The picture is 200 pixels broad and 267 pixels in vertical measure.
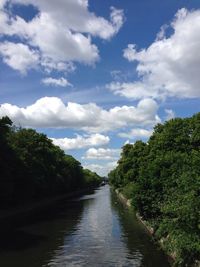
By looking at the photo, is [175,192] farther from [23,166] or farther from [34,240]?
[23,166]

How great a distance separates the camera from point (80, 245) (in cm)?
4603

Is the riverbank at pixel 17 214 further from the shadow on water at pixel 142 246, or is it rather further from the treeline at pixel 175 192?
the treeline at pixel 175 192

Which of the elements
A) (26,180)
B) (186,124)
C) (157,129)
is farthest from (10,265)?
(26,180)

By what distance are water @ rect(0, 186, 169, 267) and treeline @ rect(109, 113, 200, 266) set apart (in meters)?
2.56

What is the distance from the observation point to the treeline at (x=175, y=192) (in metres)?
30.5

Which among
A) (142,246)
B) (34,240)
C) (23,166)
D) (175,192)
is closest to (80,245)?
(142,246)

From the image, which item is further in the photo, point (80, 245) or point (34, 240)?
point (34, 240)

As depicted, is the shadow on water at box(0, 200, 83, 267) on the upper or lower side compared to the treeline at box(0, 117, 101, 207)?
lower

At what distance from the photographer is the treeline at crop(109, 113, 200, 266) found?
30.5 metres

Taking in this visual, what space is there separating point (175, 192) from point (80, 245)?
14001 mm

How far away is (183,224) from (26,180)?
60.9 meters

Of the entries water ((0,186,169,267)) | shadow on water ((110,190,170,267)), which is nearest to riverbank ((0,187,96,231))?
water ((0,186,169,267))

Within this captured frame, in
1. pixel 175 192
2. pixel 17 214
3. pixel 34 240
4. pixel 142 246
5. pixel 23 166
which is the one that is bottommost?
pixel 142 246

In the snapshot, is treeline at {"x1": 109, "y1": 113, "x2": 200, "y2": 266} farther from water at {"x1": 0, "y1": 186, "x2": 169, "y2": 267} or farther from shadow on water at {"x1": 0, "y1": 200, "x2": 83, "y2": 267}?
shadow on water at {"x1": 0, "y1": 200, "x2": 83, "y2": 267}
